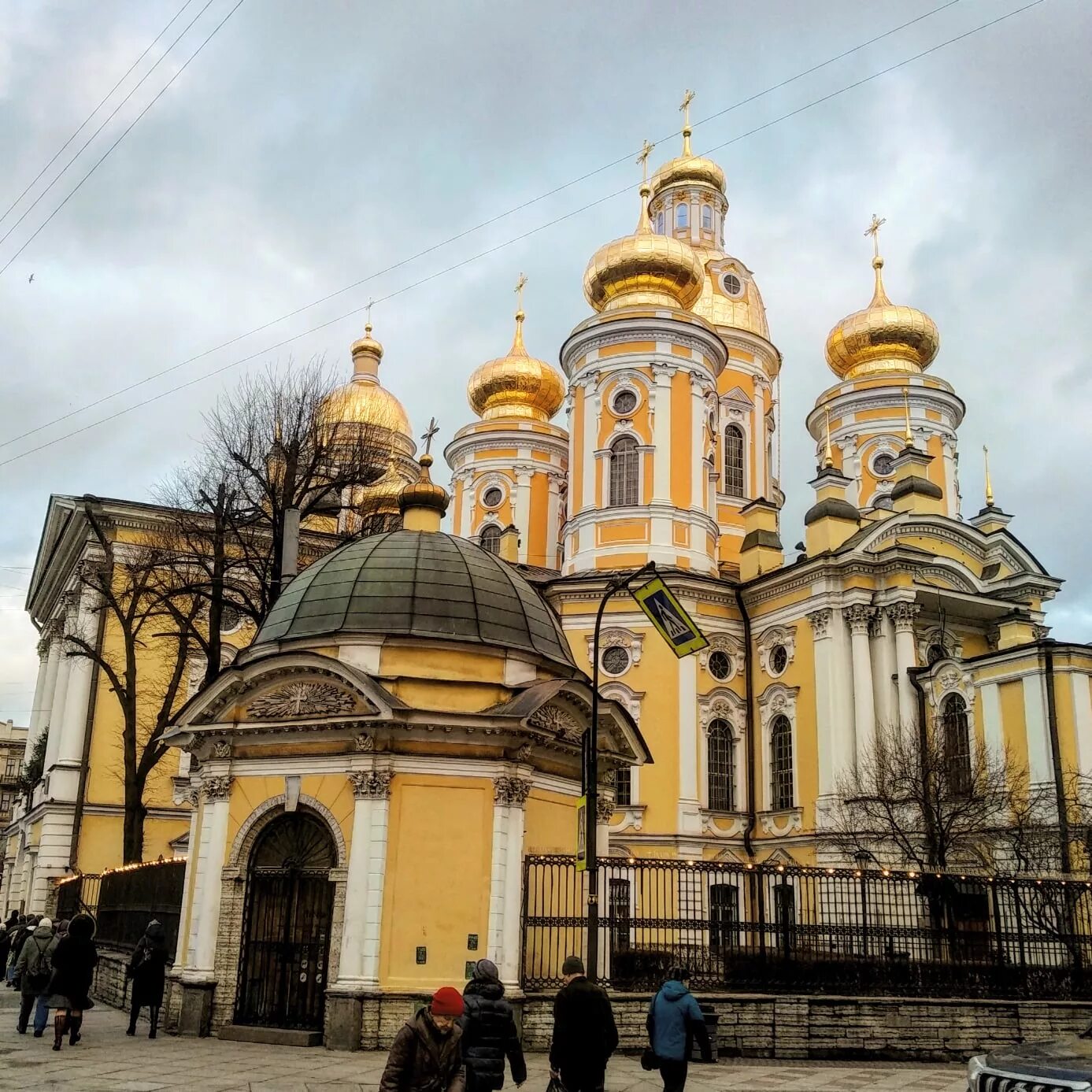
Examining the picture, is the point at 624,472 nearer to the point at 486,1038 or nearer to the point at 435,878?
the point at 435,878

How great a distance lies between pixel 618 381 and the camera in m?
35.9

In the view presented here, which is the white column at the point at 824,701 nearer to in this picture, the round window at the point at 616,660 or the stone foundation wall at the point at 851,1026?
the round window at the point at 616,660

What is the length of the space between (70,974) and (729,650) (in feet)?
74.2

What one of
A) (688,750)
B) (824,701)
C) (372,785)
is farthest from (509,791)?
(688,750)

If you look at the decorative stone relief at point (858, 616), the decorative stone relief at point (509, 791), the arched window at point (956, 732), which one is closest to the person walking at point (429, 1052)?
the decorative stone relief at point (509, 791)

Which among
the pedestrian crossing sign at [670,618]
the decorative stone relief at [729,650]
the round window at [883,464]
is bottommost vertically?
the pedestrian crossing sign at [670,618]

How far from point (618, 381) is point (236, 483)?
15043mm

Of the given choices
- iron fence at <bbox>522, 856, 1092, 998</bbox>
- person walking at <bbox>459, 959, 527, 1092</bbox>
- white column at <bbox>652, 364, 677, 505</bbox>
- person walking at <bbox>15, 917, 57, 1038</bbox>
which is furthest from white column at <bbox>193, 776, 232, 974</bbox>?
white column at <bbox>652, 364, 677, 505</bbox>

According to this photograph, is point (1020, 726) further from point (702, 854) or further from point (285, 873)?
point (285, 873)

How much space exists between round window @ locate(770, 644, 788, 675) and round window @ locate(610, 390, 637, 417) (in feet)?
26.6

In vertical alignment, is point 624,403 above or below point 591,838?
above

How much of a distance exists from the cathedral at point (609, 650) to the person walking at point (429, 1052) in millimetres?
7861

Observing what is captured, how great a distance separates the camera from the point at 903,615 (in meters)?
30.6

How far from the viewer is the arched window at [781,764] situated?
31891mm
